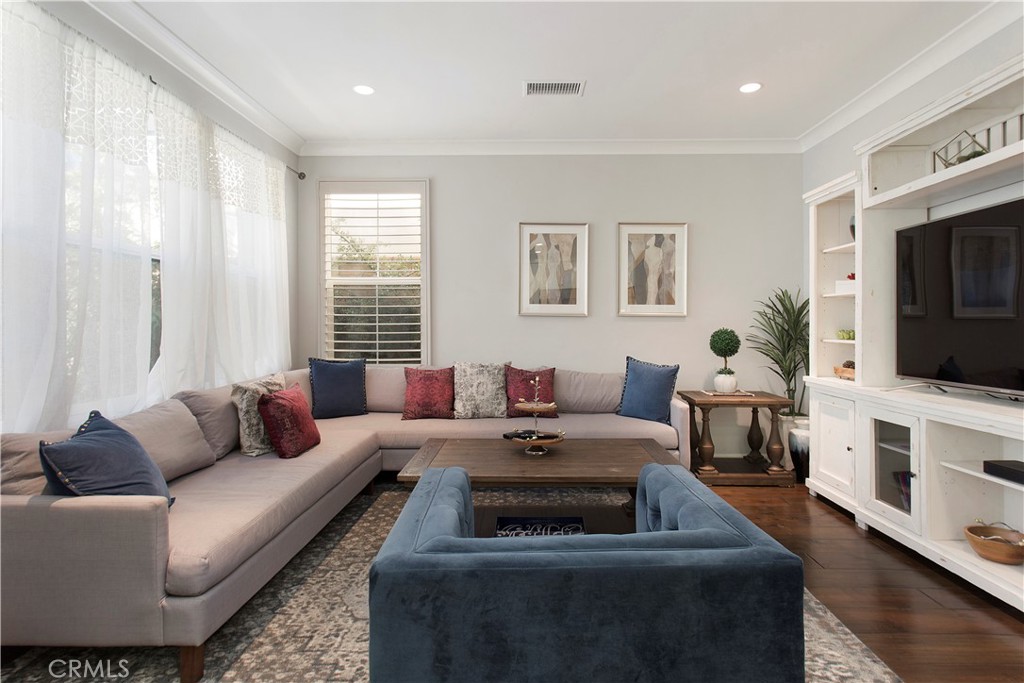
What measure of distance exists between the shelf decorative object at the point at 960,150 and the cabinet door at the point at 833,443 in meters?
1.41

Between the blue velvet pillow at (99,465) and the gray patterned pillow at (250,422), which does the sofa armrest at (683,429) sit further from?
the blue velvet pillow at (99,465)

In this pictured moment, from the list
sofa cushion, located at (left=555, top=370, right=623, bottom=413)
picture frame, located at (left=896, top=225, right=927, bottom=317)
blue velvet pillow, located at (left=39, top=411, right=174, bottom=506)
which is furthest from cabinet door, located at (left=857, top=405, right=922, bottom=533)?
blue velvet pillow, located at (left=39, top=411, right=174, bottom=506)

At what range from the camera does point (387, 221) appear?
4.38 meters

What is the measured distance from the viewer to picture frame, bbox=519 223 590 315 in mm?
4312

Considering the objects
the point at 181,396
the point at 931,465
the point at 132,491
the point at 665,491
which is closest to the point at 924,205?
→ the point at 931,465

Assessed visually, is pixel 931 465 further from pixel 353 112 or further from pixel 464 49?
pixel 353 112

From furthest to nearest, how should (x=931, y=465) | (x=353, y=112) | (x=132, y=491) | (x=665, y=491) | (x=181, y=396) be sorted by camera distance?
(x=353, y=112)
(x=181, y=396)
(x=931, y=465)
(x=132, y=491)
(x=665, y=491)

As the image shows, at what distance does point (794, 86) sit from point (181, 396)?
4325mm

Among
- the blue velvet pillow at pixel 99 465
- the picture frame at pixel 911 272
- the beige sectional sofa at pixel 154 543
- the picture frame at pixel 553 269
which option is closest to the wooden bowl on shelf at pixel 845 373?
the picture frame at pixel 911 272

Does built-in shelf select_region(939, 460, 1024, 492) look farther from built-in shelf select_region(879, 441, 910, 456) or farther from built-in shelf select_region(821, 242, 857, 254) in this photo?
built-in shelf select_region(821, 242, 857, 254)

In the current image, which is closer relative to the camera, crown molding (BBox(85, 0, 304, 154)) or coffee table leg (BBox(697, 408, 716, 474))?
crown molding (BBox(85, 0, 304, 154))

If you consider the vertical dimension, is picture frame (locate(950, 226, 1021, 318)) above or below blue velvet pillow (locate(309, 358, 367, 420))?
above

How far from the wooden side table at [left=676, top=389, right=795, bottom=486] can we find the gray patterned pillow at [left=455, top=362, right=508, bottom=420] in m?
1.52

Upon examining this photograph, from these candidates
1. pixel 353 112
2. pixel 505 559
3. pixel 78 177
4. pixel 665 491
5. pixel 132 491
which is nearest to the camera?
pixel 505 559
